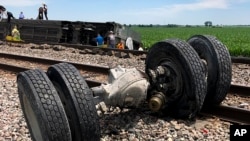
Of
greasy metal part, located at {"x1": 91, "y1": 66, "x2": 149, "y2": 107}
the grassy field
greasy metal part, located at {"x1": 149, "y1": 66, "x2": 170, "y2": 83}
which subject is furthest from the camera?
the grassy field

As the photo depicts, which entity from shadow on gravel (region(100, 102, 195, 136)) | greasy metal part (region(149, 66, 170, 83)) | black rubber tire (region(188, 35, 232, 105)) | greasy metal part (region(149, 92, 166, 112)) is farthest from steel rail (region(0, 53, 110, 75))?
greasy metal part (region(149, 92, 166, 112))

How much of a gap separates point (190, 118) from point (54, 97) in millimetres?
2267

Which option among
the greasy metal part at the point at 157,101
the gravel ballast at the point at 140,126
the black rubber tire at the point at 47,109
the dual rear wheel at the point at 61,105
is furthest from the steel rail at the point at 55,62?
the black rubber tire at the point at 47,109

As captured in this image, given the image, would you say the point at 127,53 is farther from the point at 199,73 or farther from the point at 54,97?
the point at 54,97

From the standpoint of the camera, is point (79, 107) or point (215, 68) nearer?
point (79, 107)

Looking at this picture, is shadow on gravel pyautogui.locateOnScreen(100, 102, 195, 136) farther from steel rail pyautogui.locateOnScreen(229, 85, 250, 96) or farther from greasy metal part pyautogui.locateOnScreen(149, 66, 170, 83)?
steel rail pyautogui.locateOnScreen(229, 85, 250, 96)

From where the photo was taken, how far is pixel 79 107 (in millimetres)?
4105

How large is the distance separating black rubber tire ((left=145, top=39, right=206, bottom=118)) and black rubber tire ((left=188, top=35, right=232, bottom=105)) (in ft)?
1.58

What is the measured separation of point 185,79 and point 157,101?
0.49 meters

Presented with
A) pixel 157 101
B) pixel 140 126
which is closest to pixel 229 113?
pixel 157 101

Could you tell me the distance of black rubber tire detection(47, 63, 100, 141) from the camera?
411 cm

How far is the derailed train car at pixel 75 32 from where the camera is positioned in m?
19.4

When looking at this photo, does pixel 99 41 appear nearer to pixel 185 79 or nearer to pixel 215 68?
pixel 215 68

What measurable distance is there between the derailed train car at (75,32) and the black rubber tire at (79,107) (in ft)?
48.2
